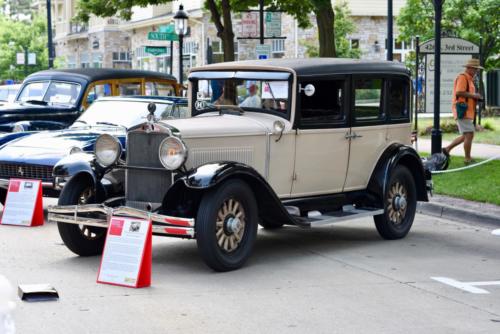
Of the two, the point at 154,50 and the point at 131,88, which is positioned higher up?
the point at 154,50

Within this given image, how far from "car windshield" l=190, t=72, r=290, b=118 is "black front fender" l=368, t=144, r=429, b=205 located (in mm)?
1531

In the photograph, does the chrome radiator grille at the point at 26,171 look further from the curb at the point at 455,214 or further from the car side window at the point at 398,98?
the curb at the point at 455,214

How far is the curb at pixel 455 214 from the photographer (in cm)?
1223

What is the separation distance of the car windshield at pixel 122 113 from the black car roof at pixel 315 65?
2779mm

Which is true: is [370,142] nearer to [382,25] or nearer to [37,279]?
[37,279]

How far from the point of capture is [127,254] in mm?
8219

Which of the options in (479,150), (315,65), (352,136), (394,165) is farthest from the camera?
(479,150)

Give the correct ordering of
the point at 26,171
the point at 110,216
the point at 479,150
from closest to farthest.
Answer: the point at 110,216 → the point at 26,171 → the point at 479,150

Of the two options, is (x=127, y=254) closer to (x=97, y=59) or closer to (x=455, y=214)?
(x=455, y=214)

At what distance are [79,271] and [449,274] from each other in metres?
3.37

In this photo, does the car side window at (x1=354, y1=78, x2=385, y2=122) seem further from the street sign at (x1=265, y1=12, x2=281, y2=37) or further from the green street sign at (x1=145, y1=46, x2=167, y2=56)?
the green street sign at (x1=145, y1=46, x2=167, y2=56)

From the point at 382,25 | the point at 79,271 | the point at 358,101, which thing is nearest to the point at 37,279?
the point at 79,271

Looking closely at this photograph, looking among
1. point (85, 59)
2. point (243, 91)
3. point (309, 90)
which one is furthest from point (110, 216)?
point (85, 59)

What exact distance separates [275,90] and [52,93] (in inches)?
292
